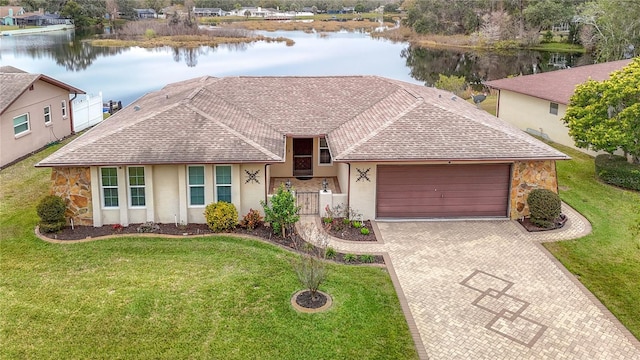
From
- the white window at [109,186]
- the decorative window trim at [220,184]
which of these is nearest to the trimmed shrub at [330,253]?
the decorative window trim at [220,184]

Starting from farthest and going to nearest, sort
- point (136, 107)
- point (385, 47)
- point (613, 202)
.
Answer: point (385, 47) → point (136, 107) → point (613, 202)

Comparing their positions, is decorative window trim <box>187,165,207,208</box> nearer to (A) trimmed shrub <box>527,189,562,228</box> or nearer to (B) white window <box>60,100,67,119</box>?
(A) trimmed shrub <box>527,189,562,228</box>

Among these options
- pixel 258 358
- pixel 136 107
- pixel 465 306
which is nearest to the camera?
pixel 258 358

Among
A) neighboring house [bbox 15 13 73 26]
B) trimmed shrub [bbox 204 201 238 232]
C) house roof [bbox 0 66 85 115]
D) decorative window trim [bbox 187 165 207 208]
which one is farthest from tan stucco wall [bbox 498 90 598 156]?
neighboring house [bbox 15 13 73 26]

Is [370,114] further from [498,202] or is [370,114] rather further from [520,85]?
[520,85]

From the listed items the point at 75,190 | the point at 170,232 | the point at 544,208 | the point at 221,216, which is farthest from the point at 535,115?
the point at 75,190

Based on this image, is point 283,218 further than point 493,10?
No

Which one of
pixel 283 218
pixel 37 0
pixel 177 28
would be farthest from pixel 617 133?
pixel 37 0
